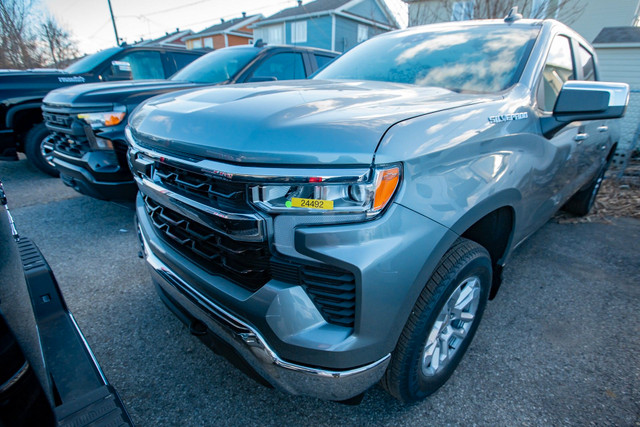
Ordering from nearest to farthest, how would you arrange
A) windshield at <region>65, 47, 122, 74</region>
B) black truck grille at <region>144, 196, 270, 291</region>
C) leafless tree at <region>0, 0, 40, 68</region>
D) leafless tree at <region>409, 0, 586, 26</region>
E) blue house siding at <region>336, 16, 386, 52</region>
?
1. black truck grille at <region>144, 196, 270, 291</region>
2. windshield at <region>65, 47, 122, 74</region>
3. leafless tree at <region>409, 0, 586, 26</region>
4. leafless tree at <region>0, 0, 40, 68</region>
5. blue house siding at <region>336, 16, 386, 52</region>

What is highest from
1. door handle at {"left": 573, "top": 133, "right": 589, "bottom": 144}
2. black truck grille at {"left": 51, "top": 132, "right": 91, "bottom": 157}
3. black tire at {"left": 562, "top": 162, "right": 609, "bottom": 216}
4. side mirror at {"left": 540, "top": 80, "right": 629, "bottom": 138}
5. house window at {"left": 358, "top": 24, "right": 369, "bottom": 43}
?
house window at {"left": 358, "top": 24, "right": 369, "bottom": 43}

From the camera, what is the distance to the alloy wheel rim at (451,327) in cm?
161

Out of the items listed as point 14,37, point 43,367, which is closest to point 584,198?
point 43,367

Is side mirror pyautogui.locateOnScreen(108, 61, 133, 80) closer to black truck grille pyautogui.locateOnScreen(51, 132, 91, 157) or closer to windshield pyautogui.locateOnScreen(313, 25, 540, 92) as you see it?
black truck grille pyautogui.locateOnScreen(51, 132, 91, 157)

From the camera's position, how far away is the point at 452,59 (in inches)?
88.5

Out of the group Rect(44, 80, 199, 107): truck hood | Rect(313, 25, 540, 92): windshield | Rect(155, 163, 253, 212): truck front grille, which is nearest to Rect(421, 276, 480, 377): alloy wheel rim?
Rect(155, 163, 253, 212): truck front grille

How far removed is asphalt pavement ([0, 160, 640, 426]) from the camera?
5.57ft

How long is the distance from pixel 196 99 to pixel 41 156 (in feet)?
17.4

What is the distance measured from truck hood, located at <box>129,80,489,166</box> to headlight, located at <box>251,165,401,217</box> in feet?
0.25

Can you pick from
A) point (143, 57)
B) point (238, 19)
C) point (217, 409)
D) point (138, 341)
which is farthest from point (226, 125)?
point (238, 19)

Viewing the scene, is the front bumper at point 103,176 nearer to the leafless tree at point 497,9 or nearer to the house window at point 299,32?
the leafless tree at point 497,9

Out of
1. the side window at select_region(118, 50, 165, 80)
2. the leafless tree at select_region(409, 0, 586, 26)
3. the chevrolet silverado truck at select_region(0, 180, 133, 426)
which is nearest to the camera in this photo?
the chevrolet silverado truck at select_region(0, 180, 133, 426)

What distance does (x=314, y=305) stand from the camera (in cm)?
116

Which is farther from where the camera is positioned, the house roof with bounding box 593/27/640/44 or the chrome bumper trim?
the house roof with bounding box 593/27/640/44
